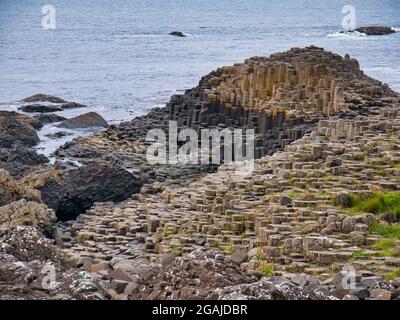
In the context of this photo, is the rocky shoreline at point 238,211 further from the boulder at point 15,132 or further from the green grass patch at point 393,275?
the boulder at point 15,132

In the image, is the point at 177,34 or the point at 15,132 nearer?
the point at 15,132

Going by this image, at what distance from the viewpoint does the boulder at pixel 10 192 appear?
84.4ft

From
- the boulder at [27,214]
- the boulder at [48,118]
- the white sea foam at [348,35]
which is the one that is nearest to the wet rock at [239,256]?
the boulder at [27,214]

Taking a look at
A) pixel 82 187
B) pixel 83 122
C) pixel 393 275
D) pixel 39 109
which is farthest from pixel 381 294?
pixel 39 109

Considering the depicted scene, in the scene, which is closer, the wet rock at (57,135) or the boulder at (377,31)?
the wet rock at (57,135)

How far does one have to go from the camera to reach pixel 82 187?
29656 mm

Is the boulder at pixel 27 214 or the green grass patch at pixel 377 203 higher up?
the green grass patch at pixel 377 203

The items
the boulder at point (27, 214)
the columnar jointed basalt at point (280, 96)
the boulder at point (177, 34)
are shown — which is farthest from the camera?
the boulder at point (177, 34)

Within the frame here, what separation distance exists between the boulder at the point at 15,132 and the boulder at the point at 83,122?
3462 millimetres

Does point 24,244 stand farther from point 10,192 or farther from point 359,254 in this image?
point 10,192

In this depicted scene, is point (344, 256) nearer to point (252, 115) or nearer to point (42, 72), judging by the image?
point (252, 115)

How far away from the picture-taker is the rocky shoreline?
14273 millimetres

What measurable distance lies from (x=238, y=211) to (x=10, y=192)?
6286mm

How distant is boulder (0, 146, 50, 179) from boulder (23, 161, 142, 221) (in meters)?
5.70
